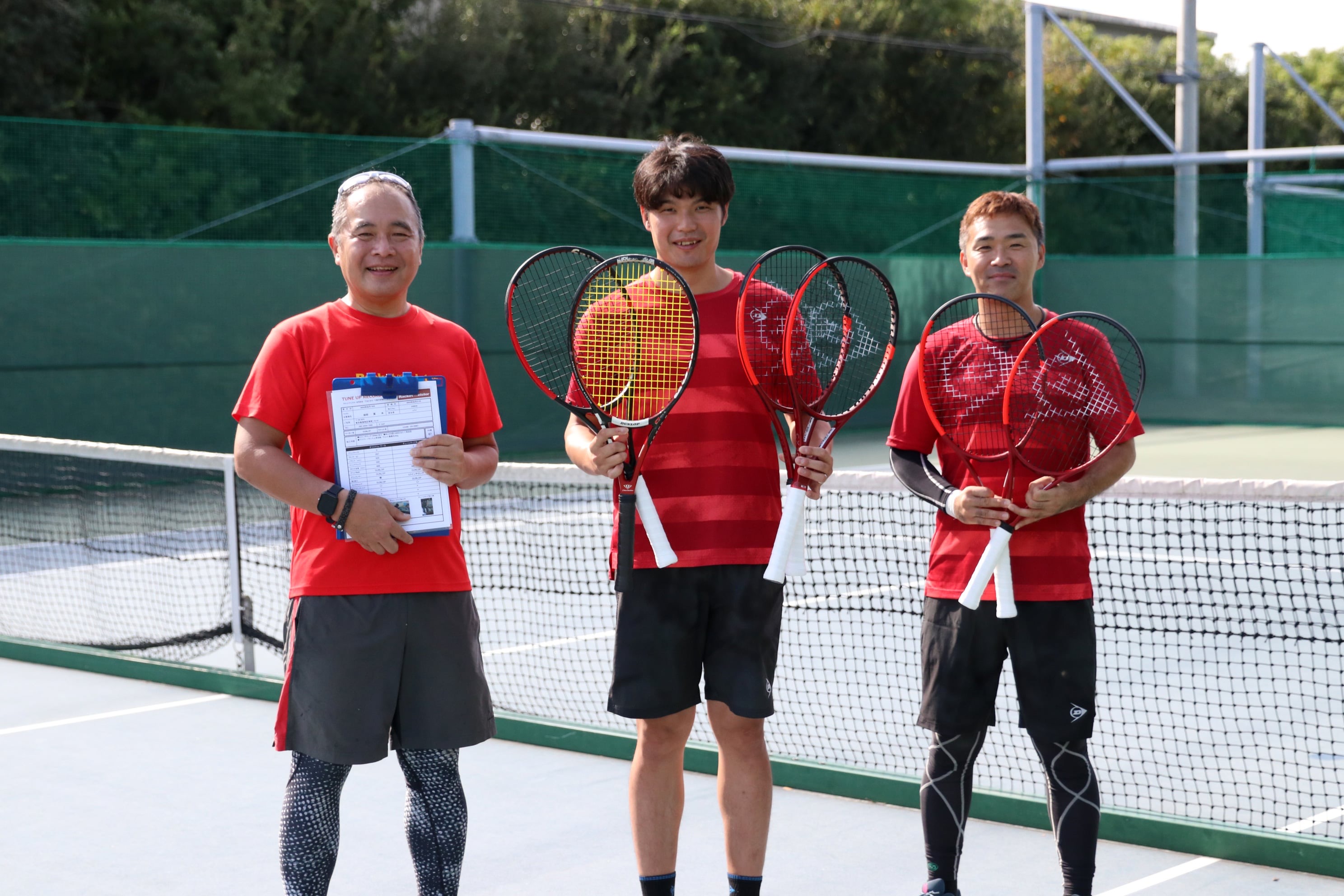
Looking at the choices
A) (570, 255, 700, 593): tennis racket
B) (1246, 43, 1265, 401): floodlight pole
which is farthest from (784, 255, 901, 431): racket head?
(1246, 43, 1265, 401): floodlight pole

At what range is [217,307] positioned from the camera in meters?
12.6

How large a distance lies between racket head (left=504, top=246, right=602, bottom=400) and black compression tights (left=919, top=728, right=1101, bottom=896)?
101 cm

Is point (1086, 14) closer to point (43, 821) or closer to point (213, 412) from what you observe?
point (213, 412)

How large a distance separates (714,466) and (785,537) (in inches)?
9.1

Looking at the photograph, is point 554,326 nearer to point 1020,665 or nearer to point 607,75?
point 1020,665

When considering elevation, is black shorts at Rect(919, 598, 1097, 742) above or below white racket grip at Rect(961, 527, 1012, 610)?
below

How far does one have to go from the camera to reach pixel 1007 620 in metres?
3.09

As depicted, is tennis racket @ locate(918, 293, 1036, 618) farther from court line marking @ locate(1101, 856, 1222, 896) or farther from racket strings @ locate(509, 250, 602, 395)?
court line marking @ locate(1101, 856, 1222, 896)

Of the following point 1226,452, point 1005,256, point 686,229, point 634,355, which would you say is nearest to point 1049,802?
point 1005,256

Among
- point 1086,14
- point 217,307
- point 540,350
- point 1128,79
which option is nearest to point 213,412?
point 217,307

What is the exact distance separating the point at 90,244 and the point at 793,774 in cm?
913

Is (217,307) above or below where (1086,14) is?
below

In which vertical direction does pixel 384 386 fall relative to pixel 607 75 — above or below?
below

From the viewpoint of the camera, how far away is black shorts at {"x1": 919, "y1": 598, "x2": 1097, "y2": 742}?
120 inches
